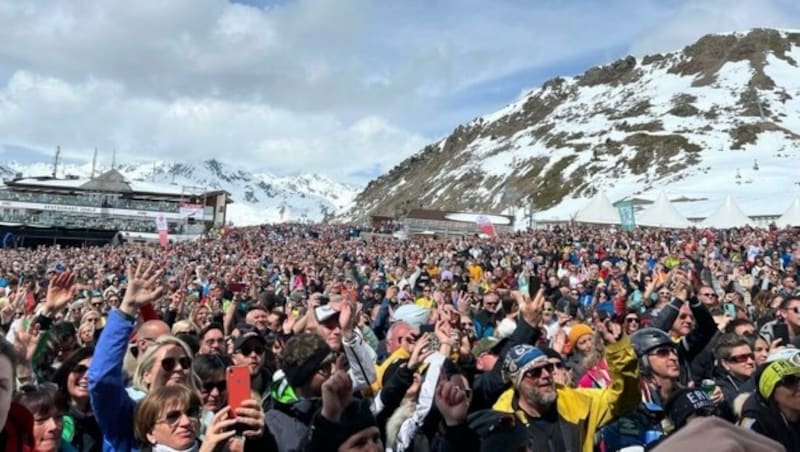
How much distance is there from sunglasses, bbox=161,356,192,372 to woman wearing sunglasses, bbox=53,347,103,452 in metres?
0.45

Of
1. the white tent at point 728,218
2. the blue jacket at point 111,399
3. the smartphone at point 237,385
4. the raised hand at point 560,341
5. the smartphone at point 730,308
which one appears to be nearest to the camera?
the smartphone at point 237,385

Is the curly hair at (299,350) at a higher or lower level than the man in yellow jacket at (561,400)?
higher

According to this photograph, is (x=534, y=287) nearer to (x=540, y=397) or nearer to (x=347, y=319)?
(x=540, y=397)

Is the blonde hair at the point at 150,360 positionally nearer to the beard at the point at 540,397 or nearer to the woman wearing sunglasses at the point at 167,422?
the woman wearing sunglasses at the point at 167,422

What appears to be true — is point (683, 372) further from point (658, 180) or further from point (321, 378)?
point (658, 180)

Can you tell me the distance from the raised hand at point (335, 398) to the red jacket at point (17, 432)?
1138 mm

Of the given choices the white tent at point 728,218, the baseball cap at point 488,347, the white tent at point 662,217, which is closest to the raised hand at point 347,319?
the baseball cap at point 488,347

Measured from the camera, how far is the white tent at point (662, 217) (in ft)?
135

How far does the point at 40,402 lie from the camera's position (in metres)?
3.77

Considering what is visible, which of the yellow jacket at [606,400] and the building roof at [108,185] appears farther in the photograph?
the building roof at [108,185]

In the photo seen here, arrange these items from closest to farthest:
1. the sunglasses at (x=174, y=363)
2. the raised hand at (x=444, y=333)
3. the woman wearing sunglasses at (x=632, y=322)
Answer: the sunglasses at (x=174, y=363)
the raised hand at (x=444, y=333)
the woman wearing sunglasses at (x=632, y=322)

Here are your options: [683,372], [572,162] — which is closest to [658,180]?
[572,162]

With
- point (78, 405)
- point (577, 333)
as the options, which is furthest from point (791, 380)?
point (78, 405)

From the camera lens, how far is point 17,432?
7.86ft
